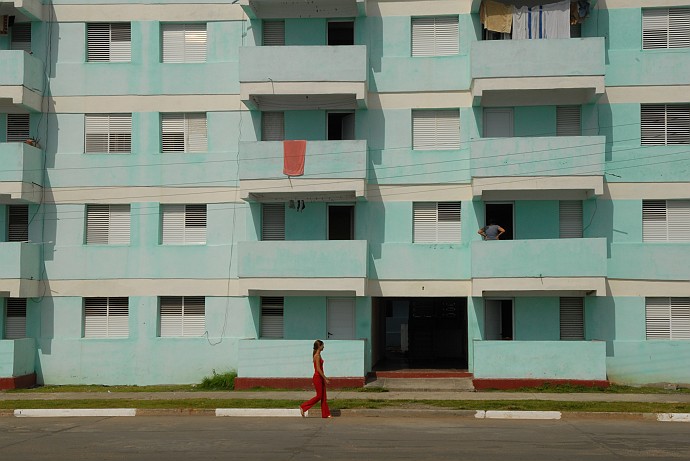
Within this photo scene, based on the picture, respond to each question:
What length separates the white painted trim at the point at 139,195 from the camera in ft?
89.4

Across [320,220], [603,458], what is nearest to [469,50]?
[320,220]

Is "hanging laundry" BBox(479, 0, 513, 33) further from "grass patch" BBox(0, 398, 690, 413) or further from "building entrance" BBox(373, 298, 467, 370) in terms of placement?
"grass patch" BBox(0, 398, 690, 413)

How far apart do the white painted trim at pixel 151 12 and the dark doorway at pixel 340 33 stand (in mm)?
2750

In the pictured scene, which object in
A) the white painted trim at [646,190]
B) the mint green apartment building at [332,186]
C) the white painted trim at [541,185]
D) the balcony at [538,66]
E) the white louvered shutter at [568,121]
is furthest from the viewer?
the white louvered shutter at [568,121]

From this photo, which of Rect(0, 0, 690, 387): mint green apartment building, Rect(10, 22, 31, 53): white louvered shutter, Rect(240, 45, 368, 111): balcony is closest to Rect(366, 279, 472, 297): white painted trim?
Rect(0, 0, 690, 387): mint green apartment building

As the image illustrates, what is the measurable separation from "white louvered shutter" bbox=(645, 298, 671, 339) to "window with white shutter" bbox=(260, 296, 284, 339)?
1084 cm

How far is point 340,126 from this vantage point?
27.7m

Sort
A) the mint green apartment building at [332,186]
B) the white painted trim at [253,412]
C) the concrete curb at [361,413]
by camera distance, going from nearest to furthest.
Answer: the concrete curb at [361,413] < the white painted trim at [253,412] < the mint green apartment building at [332,186]

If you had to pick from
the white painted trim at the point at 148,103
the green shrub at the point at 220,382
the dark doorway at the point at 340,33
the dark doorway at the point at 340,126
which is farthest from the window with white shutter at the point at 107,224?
the dark doorway at the point at 340,33

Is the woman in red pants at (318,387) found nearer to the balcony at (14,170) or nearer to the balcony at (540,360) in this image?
the balcony at (540,360)

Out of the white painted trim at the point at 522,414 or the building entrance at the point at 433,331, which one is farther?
the building entrance at the point at 433,331

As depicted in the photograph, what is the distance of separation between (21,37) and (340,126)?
1051cm

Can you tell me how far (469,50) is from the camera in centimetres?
2662

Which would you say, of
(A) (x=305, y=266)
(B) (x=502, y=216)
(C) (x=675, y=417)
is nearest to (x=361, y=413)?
(A) (x=305, y=266)
